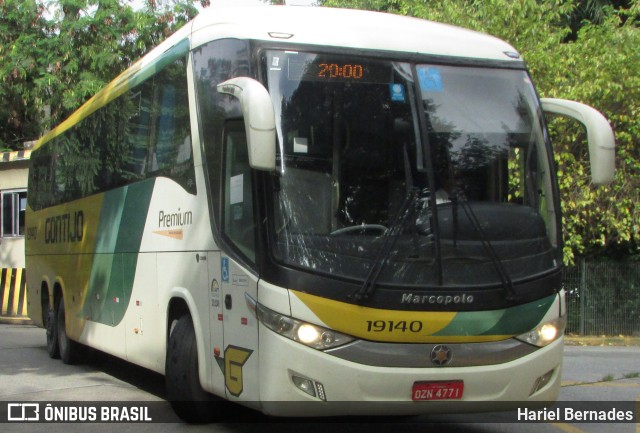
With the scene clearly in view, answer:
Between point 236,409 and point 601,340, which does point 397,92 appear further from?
point 601,340

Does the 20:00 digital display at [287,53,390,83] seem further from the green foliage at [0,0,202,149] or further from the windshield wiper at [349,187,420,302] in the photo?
the green foliage at [0,0,202,149]

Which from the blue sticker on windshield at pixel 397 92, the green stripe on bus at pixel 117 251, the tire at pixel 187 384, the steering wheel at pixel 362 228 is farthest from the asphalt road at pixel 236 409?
the blue sticker on windshield at pixel 397 92

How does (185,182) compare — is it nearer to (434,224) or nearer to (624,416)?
(434,224)

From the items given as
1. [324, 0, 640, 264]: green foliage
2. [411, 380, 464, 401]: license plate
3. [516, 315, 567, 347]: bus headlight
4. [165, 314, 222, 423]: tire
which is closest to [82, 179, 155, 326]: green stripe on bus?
[165, 314, 222, 423]: tire

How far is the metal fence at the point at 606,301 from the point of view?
66.6 feet

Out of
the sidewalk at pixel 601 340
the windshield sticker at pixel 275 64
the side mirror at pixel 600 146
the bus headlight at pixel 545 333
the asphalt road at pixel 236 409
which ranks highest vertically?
the windshield sticker at pixel 275 64

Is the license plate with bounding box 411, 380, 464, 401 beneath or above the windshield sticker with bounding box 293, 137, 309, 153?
beneath

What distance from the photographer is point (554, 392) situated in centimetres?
Result: 686

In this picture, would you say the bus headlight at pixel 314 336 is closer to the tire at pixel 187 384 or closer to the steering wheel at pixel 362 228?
the steering wheel at pixel 362 228

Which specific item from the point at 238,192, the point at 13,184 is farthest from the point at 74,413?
the point at 13,184

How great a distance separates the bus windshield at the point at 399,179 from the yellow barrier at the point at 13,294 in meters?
17.8

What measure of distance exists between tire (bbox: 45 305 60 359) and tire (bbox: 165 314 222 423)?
6.37m

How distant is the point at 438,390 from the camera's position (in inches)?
249

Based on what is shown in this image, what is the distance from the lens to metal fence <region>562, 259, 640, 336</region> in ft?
66.6
